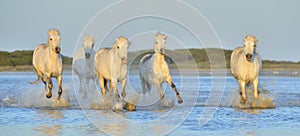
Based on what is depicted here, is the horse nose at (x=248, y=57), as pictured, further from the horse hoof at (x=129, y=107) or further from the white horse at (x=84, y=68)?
the white horse at (x=84, y=68)

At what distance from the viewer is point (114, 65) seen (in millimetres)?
17766

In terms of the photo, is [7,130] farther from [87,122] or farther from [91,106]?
[91,106]

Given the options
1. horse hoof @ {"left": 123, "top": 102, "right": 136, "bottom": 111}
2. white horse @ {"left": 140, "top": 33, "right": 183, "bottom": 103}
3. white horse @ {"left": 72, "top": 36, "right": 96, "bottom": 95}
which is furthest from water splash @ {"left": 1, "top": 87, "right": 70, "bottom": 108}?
white horse @ {"left": 140, "top": 33, "right": 183, "bottom": 103}

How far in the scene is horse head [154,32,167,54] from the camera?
58.2 feet

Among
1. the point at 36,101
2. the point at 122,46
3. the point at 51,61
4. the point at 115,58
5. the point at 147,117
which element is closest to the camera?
the point at 147,117

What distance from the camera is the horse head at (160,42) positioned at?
17734mm

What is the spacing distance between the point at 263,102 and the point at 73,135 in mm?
7430

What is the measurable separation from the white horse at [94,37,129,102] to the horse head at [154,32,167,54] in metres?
1.00

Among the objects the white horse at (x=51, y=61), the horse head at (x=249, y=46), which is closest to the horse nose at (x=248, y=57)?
the horse head at (x=249, y=46)

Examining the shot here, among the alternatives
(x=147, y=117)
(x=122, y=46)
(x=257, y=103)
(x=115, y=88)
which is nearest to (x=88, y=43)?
(x=115, y=88)

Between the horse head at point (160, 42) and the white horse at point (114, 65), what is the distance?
3.27ft

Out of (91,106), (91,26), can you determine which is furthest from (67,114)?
(91,26)

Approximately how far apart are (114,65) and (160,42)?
1430mm

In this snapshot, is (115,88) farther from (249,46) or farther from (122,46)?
(249,46)
